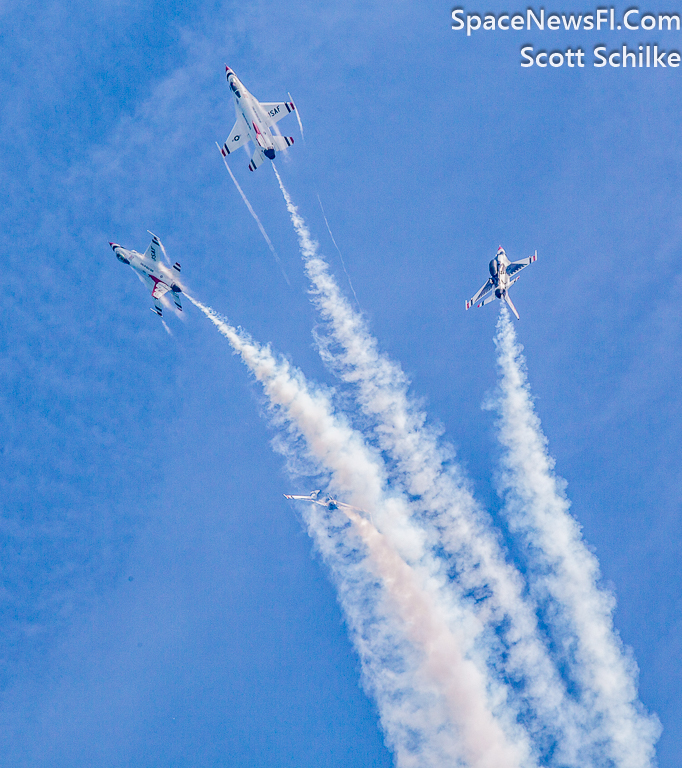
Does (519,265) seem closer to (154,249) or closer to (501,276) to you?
(501,276)

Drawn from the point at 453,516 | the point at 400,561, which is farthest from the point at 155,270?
the point at 453,516

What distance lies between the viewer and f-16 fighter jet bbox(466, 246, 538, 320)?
59969 mm

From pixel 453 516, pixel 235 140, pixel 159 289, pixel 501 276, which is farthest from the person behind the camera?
pixel 235 140

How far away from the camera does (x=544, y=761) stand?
54562mm

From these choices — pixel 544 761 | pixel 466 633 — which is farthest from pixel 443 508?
pixel 544 761

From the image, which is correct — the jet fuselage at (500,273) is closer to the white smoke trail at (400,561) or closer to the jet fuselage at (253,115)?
the white smoke trail at (400,561)

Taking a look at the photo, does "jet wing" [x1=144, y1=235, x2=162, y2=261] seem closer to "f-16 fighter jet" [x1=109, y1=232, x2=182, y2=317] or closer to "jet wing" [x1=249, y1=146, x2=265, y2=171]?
"f-16 fighter jet" [x1=109, y1=232, x2=182, y2=317]

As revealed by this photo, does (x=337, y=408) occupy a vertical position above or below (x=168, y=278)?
below

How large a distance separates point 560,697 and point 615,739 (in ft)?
18.8

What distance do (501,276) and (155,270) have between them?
33.8 metres

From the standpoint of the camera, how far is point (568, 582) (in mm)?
57469

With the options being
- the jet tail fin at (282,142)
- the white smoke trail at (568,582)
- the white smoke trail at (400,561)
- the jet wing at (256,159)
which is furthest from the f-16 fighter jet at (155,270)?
the white smoke trail at (568,582)

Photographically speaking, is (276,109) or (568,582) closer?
(568,582)

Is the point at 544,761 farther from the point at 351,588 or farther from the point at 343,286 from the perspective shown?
the point at 343,286
